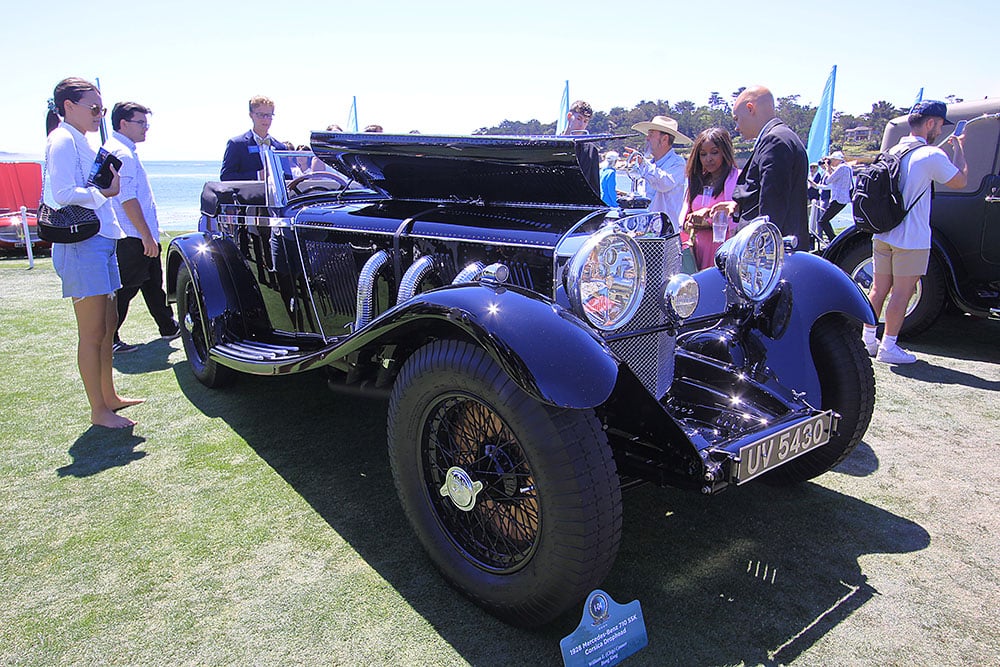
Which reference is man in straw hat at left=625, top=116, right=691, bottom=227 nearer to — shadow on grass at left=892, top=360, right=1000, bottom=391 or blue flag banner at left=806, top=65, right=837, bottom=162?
shadow on grass at left=892, top=360, right=1000, bottom=391

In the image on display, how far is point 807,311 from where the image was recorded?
285cm

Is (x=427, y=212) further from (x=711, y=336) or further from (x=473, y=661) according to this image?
(x=473, y=661)

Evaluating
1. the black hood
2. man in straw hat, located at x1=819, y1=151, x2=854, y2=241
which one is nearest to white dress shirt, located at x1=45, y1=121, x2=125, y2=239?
the black hood

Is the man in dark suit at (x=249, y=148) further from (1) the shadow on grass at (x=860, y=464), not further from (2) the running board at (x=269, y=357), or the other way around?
(1) the shadow on grass at (x=860, y=464)

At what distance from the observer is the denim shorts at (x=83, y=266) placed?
3.50m

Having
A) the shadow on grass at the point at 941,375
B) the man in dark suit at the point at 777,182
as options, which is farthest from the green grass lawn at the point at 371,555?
the man in dark suit at the point at 777,182

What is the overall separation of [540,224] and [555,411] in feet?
3.41

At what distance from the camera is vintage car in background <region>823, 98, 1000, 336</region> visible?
5172 mm

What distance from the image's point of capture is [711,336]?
9.70ft

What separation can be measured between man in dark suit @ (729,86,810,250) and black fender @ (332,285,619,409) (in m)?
2.37

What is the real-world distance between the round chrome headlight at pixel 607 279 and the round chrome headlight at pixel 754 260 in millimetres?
612

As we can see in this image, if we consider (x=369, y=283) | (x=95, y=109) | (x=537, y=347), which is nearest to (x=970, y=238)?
(x=369, y=283)

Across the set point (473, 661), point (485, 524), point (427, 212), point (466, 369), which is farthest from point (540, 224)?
point (473, 661)

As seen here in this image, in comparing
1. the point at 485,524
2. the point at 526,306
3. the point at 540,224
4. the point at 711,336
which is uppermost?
the point at 540,224
